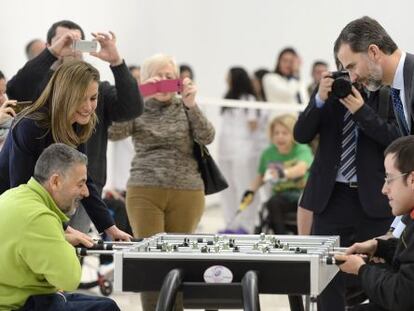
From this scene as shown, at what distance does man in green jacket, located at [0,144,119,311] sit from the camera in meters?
4.16

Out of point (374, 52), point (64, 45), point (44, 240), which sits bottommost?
point (44, 240)

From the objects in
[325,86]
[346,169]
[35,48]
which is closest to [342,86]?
[325,86]

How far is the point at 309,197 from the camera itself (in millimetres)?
5688

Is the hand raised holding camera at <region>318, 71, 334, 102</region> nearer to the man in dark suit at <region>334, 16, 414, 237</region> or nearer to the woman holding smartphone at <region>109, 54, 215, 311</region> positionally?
the man in dark suit at <region>334, 16, 414, 237</region>

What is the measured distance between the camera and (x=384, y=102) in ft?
18.6

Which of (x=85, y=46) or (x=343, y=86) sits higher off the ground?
(x=85, y=46)

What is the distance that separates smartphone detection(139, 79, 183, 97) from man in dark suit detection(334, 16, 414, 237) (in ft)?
4.88

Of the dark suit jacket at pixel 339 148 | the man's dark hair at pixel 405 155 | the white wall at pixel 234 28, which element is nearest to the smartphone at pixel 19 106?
the dark suit jacket at pixel 339 148

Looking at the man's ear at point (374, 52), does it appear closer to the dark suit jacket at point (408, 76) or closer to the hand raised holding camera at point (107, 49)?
the dark suit jacket at point (408, 76)

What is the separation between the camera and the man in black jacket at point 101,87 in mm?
5797

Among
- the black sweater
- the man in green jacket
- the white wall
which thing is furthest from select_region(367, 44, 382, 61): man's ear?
the white wall

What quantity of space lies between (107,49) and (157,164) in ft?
2.56

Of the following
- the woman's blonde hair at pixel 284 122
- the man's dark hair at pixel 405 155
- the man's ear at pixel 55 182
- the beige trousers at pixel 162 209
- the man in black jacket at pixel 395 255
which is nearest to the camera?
the man in black jacket at pixel 395 255

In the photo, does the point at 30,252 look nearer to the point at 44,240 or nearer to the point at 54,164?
the point at 44,240
